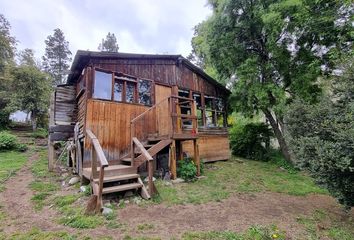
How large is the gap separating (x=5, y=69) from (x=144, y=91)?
19.9 metres

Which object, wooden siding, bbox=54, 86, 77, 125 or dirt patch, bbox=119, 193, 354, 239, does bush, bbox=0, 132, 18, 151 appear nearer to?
wooden siding, bbox=54, 86, 77, 125

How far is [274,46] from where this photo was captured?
36.4ft

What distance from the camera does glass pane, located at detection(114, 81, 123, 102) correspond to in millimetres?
8352

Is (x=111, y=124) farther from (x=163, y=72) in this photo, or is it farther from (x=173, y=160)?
(x=163, y=72)

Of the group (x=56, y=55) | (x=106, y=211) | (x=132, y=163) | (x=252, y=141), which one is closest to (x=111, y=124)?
(x=132, y=163)

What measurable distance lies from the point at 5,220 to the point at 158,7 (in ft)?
56.7

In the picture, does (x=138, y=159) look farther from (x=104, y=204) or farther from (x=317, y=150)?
(x=317, y=150)

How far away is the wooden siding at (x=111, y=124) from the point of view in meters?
7.51

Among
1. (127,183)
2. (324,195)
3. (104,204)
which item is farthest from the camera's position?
(324,195)

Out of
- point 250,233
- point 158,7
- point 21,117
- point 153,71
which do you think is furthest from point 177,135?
point 21,117

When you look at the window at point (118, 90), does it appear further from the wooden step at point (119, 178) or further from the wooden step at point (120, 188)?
the wooden step at point (120, 188)

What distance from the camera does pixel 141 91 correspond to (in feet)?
30.3

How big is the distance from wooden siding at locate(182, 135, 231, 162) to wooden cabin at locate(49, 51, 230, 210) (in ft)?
0.16

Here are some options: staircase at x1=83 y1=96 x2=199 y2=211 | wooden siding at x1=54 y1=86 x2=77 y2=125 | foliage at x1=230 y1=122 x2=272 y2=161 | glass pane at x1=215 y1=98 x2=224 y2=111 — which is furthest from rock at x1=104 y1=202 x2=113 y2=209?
foliage at x1=230 y1=122 x2=272 y2=161
